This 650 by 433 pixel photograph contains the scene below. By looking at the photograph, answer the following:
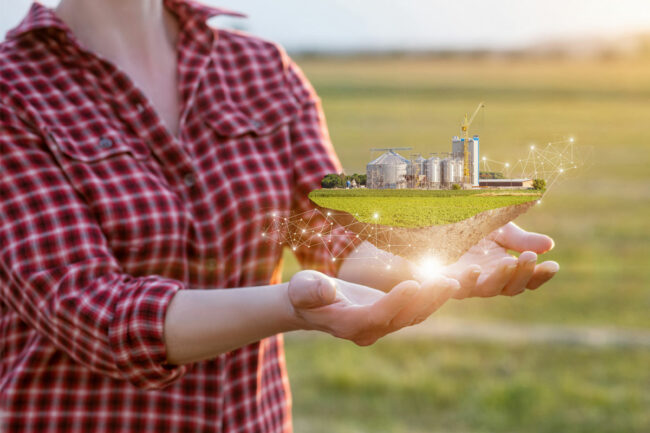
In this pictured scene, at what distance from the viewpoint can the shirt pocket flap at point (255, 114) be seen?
93 centimetres

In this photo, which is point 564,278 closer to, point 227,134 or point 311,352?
point 311,352

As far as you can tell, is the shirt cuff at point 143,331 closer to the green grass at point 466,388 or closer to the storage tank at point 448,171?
the storage tank at point 448,171

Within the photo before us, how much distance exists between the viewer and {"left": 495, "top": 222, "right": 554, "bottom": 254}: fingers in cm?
70

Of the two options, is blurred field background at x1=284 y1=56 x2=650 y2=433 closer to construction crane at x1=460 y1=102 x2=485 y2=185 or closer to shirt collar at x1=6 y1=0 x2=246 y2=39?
construction crane at x1=460 y1=102 x2=485 y2=185

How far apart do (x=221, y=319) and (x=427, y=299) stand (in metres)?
0.22

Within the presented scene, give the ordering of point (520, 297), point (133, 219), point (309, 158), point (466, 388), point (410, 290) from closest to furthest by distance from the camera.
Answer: point (410, 290)
point (133, 219)
point (309, 158)
point (466, 388)
point (520, 297)

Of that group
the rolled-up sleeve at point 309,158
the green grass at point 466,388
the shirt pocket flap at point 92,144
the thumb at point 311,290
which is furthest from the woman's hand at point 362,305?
the green grass at point 466,388

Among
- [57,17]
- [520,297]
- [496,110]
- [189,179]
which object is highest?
[57,17]

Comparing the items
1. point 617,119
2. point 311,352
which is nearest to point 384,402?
point 311,352

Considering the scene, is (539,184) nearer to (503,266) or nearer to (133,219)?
→ (503,266)

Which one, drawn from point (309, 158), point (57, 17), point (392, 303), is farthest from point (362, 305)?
point (57, 17)

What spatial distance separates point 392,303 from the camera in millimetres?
606

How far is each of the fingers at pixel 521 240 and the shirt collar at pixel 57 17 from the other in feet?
1.75

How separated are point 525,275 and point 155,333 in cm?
39
